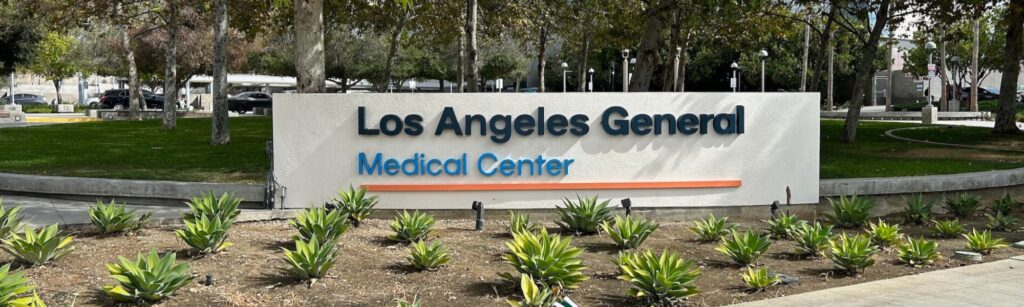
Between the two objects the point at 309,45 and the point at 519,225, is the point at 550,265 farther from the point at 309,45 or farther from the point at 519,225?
the point at 309,45

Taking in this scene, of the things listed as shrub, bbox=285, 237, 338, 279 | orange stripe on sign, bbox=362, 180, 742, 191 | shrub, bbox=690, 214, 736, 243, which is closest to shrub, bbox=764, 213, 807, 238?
shrub, bbox=690, 214, 736, 243

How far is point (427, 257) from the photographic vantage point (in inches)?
306

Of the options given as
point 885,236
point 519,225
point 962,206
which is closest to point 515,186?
point 519,225

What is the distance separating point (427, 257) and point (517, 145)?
3.84 m

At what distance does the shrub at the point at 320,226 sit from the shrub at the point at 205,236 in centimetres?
66

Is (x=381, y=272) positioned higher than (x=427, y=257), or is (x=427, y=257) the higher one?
→ (x=427, y=257)

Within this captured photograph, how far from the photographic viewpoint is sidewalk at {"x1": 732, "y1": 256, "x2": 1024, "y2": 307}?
279 inches

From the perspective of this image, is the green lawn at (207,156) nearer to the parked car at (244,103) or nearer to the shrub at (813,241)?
the shrub at (813,241)

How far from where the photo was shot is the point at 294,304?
6.89m

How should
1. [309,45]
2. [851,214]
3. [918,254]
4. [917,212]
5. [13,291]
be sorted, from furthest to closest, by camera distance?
[309,45]
[917,212]
[851,214]
[918,254]
[13,291]

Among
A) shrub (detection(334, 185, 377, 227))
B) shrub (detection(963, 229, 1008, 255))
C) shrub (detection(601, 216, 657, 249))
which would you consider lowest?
shrub (detection(963, 229, 1008, 255))

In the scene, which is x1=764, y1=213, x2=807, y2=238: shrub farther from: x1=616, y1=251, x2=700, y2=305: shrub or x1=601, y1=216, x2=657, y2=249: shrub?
x1=616, y1=251, x2=700, y2=305: shrub

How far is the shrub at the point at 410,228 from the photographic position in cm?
895

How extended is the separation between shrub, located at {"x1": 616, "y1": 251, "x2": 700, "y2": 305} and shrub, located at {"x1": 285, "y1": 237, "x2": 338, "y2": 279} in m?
2.37
